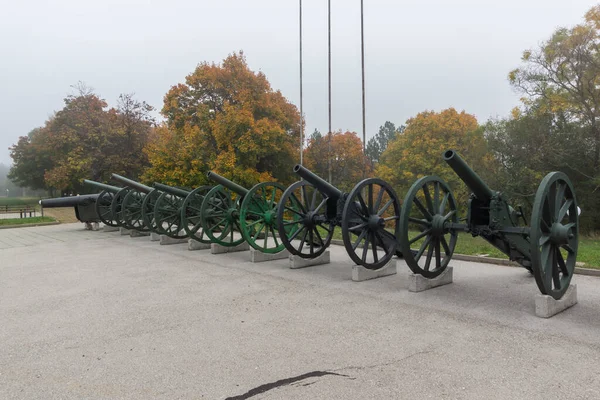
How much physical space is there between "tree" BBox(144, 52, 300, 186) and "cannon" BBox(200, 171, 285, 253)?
37.7 ft

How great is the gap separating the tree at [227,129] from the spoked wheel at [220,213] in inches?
447

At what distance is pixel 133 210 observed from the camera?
15188 millimetres

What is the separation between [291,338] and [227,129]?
756 inches

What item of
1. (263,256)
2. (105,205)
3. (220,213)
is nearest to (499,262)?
(263,256)

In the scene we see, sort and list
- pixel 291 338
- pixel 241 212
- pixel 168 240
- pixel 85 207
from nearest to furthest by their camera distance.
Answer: pixel 291 338
pixel 241 212
pixel 168 240
pixel 85 207

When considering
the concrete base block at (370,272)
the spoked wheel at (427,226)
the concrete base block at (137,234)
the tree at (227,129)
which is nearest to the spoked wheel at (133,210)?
the concrete base block at (137,234)

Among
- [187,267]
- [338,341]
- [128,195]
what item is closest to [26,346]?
[338,341]

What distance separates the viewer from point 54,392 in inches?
129

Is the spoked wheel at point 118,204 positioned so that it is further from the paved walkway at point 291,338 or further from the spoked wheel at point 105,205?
the paved walkway at point 291,338

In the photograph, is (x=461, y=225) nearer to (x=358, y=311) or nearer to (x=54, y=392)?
(x=358, y=311)

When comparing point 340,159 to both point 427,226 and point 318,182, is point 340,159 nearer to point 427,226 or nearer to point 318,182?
point 318,182

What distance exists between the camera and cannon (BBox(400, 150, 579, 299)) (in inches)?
189

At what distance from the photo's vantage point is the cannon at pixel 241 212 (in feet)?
30.0

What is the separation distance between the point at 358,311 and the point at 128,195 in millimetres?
11582
